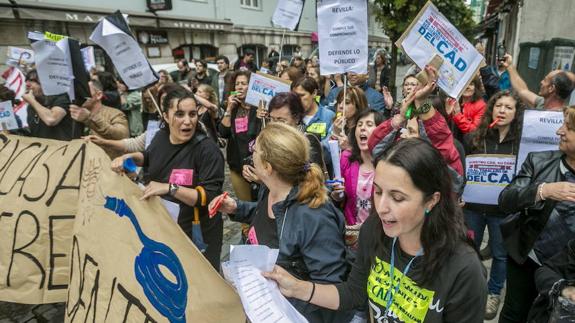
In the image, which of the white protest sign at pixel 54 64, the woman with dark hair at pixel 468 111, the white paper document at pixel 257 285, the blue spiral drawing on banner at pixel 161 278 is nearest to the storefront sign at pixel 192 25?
the white protest sign at pixel 54 64

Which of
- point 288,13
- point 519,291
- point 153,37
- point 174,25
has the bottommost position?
point 519,291

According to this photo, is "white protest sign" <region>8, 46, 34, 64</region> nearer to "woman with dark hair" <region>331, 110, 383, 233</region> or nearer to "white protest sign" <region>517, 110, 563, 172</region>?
"woman with dark hair" <region>331, 110, 383, 233</region>

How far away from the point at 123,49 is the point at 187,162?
5.15ft

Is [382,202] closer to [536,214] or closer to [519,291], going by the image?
[536,214]

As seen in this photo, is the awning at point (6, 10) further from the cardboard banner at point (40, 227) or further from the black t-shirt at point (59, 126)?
the cardboard banner at point (40, 227)

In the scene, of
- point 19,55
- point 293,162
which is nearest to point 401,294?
point 293,162

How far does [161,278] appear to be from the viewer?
1862 millimetres

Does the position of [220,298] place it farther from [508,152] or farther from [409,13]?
[409,13]

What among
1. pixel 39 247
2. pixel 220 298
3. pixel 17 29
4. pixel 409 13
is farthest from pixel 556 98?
pixel 17 29

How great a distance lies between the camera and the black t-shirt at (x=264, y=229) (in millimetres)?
2051

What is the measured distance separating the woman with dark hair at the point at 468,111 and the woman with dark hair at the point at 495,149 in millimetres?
732

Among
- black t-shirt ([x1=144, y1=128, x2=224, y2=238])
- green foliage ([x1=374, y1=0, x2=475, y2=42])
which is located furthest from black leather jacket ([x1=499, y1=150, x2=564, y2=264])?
green foliage ([x1=374, y1=0, x2=475, y2=42])

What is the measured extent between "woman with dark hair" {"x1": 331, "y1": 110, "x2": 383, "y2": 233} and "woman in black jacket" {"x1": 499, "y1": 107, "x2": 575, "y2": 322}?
0.86 metres

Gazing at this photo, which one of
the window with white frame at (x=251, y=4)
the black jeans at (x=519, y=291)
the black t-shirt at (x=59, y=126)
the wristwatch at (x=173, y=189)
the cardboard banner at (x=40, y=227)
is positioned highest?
the window with white frame at (x=251, y=4)
